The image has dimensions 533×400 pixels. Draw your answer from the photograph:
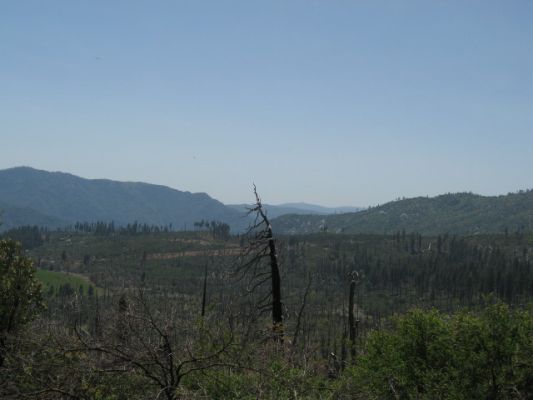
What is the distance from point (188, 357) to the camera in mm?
11039

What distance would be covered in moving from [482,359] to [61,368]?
14479 mm

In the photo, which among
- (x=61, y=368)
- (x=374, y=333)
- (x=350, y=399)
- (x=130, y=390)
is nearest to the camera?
(x=61, y=368)

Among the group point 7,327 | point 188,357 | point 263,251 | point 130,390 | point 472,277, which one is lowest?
point 472,277

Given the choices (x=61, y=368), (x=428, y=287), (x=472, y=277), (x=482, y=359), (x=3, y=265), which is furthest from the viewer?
(x=428, y=287)

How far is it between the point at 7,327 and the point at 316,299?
176570mm

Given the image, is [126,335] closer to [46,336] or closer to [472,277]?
[46,336]

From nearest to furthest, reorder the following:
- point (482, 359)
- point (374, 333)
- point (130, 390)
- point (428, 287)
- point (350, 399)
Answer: point (130, 390) → point (350, 399) → point (482, 359) → point (374, 333) → point (428, 287)

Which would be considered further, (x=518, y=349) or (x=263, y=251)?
(x=263, y=251)

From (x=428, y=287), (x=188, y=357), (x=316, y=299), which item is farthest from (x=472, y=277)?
(x=188, y=357)

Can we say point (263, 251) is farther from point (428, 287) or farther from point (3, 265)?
point (428, 287)

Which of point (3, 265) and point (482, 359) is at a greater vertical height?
point (3, 265)

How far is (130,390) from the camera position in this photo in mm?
10906

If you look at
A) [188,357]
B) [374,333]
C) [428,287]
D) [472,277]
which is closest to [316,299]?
[428,287]

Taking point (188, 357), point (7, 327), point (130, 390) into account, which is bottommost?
point (7, 327)
